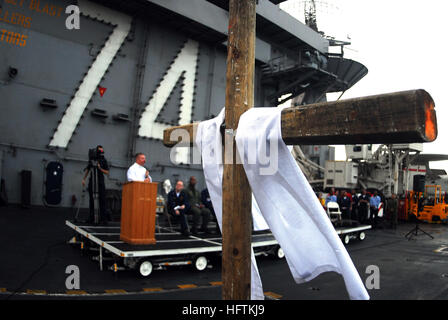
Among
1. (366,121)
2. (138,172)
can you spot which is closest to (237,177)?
(366,121)

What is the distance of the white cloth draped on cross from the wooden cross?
0.12 m

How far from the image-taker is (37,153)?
1172 centimetres

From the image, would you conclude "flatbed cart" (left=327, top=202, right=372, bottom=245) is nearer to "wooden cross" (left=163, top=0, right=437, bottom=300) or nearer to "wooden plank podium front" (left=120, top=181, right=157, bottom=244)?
"wooden plank podium front" (left=120, top=181, right=157, bottom=244)

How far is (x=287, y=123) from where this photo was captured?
6.59ft

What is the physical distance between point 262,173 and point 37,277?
15.5 ft

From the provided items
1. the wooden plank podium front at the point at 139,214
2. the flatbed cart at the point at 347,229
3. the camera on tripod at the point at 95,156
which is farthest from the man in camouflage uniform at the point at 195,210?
the flatbed cart at the point at 347,229

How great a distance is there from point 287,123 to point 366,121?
0.46m

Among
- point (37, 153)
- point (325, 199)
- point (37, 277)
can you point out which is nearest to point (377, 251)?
point (325, 199)

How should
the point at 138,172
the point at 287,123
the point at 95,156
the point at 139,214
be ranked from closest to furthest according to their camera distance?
the point at 287,123
the point at 139,214
the point at 138,172
the point at 95,156

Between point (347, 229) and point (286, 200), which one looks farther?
point (347, 229)

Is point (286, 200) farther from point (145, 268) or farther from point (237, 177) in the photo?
point (145, 268)
